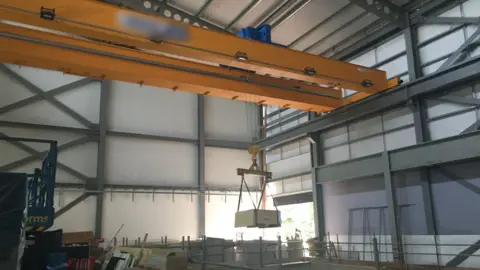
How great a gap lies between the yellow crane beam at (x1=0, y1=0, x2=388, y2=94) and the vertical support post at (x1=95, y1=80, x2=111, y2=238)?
27.8 feet

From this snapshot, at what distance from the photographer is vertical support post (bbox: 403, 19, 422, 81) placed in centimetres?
1157

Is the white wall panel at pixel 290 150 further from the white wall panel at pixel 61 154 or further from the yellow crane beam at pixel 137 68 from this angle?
the white wall panel at pixel 61 154

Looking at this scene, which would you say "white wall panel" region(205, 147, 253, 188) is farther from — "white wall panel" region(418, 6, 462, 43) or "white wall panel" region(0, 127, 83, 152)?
"white wall panel" region(418, 6, 462, 43)

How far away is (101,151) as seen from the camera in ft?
49.8

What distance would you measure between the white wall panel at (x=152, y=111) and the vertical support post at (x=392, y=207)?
903 centimetres

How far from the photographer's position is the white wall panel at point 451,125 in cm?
1021

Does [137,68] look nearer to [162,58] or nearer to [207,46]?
[162,58]

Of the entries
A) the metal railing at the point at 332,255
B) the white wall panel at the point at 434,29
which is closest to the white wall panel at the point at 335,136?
the metal railing at the point at 332,255

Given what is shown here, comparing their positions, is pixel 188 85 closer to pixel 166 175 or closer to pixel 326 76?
pixel 326 76

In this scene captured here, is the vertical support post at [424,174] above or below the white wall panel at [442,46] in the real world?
below

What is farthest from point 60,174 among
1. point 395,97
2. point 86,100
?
point 395,97

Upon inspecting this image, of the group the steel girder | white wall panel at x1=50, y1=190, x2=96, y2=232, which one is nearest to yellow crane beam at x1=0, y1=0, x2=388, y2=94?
the steel girder

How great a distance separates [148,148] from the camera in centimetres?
1636

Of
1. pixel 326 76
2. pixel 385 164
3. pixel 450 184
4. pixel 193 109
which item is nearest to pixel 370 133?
pixel 385 164
